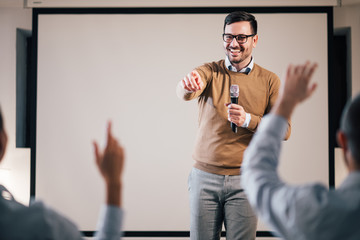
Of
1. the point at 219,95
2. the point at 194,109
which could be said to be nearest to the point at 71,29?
the point at 194,109

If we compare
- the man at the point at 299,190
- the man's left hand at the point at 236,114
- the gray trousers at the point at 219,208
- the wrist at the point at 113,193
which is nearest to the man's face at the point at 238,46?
the man's left hand at the point at 236,114

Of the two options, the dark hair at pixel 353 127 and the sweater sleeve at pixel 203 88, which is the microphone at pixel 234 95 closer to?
the sweater sleeve at pixel 203 88

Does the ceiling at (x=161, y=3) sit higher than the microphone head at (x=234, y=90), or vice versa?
the ceiling at (x=161, y=3)

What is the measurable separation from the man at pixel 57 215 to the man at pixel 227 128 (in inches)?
42.3

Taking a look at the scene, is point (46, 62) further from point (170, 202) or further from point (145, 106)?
point (170, 202)

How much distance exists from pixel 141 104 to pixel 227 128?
200cm

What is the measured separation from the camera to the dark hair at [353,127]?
0.76 meters

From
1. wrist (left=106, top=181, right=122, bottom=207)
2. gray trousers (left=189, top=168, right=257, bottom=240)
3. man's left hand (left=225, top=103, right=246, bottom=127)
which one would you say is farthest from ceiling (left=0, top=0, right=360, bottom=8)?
wrist (left=106, top=181, right=122, bottom=207)

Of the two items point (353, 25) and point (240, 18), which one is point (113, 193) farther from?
point (353, 25)

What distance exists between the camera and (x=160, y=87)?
3.87 metres

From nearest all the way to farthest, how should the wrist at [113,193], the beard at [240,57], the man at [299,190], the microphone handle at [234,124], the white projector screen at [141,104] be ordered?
the man at [299,190], the wrist at [113,193], the microphone handle at [234,124], the beard at [240,57], the white projector screen at [141,104]

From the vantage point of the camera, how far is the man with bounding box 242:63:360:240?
70 centimetres

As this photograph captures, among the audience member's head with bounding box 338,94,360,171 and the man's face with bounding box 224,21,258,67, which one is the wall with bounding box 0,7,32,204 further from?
the audience member's head with bounding box 338,94,360,171

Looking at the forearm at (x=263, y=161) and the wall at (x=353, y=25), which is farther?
the wall at (x=353, y=25)
